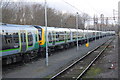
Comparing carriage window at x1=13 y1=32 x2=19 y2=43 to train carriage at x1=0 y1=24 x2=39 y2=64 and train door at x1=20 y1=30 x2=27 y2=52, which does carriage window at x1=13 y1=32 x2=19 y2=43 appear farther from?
train door at x1=20 y1=30 x2=27 y2=52

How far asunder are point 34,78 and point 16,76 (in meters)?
1.21

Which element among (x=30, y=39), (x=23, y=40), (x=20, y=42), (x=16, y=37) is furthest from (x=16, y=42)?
(x=30, y=39)

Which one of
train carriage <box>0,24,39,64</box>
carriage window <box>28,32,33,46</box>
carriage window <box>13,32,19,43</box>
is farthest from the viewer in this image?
carriage window <box>28,32,33,46</box>

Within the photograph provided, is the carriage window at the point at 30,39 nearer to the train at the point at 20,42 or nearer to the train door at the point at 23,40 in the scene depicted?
the train at the point at 20,42

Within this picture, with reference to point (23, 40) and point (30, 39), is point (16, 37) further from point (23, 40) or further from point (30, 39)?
point (30, 39)

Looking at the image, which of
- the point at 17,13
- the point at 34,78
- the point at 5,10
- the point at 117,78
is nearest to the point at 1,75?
the point at 34,78

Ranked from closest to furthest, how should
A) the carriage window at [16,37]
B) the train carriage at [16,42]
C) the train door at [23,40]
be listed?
the train carriage at [16,42] → the carriage window at [16,37] → the train door at [23,40]

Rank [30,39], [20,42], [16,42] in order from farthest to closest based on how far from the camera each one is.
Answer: [30,39], [20,42], [16,42]

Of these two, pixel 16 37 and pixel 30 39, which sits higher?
pixel 16 37

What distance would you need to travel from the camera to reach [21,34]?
50.5ft

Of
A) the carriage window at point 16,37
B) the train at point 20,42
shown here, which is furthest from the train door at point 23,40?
the carriage window at point 16,37

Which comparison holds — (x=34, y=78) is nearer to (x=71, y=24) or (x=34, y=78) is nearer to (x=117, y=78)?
(x=117, y=78)

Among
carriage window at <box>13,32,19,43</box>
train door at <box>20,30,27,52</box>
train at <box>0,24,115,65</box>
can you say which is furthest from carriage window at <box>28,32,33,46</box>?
carriage window at <box>13,32,19,43</box>

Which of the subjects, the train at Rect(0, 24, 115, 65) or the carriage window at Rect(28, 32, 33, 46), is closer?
the train at Rect(0, 24, 115, 65)
